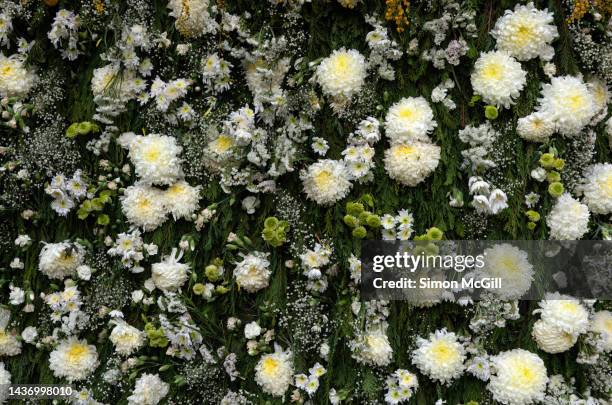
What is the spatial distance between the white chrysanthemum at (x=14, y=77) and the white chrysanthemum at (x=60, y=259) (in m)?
→ 0.41

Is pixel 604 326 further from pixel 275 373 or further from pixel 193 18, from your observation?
pixel 193 18

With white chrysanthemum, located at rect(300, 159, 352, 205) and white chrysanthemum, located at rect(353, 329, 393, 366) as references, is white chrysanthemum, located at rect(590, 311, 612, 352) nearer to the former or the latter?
white chrysanthemum, located at rect(353, 329, 393, 366)

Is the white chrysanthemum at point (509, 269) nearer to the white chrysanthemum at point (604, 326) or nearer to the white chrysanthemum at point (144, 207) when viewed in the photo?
the white chrysanthemum at point (604, 326)

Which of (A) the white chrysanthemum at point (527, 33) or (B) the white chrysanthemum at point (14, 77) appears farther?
(B) the white chrysanthemum at point (14, 77)

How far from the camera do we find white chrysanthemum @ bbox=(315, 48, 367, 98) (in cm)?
132

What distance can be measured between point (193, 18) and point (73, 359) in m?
0.90

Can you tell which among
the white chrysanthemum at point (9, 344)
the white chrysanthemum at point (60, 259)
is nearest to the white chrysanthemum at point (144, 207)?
the white chrysanthemum at point (60, 259)

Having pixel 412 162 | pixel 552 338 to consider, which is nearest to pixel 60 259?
pixel 412 162

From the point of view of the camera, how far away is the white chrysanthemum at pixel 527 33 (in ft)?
4.25

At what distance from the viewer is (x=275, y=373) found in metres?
1.31

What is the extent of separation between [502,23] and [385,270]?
66cm

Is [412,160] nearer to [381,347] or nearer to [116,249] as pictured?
[381,347]

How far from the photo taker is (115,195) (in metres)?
1.39

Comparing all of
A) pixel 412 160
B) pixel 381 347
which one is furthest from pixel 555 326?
pixel 412 160
